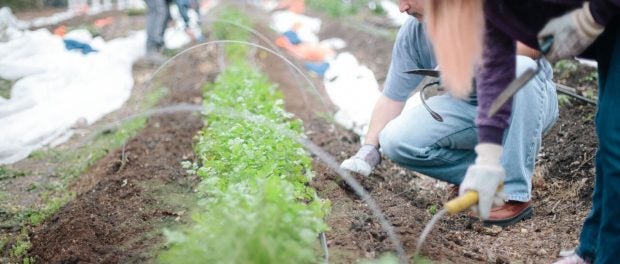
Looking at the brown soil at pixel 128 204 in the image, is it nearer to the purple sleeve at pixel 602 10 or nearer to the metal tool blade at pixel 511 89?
the metal tool blade at pixel 511 89

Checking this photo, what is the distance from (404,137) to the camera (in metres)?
3.01

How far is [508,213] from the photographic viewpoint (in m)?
2.91

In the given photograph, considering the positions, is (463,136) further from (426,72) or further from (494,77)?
(494,77)

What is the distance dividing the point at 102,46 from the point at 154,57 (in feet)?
2.10

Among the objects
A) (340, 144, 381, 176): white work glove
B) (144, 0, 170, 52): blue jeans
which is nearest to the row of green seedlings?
(340, 144, 381, 176): white work glove

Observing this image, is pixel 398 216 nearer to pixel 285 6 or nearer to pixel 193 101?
pixel 193 101

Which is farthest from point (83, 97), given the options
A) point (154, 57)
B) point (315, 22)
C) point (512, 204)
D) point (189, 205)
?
point (315, 22)

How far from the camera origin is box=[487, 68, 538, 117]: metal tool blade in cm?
202

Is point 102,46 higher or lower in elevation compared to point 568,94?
lower

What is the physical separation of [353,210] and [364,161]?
0.28m

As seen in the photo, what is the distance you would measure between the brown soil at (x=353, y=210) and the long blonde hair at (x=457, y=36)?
2.56 feet

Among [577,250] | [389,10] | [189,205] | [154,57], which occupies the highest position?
[577,250]

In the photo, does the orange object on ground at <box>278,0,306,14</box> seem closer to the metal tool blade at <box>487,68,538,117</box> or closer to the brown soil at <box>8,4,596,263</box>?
the brown soil at <box>8,4,596,263</box>

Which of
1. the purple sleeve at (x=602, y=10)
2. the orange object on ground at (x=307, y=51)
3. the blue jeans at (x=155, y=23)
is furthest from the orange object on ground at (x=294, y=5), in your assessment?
the purple sleeve at (x=602, y=10)
